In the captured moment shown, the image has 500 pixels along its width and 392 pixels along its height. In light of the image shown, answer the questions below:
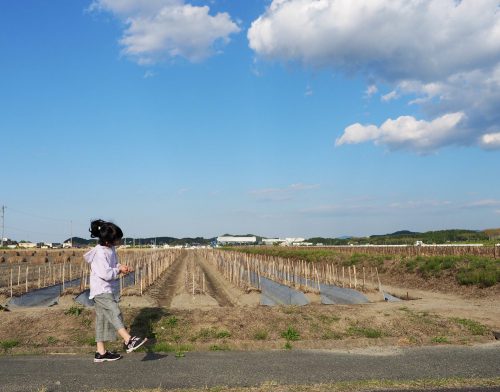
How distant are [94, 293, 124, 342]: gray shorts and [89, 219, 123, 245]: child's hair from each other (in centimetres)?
70

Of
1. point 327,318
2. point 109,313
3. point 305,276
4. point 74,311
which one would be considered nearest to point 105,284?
point 109,313

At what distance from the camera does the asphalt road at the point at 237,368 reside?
505 cm

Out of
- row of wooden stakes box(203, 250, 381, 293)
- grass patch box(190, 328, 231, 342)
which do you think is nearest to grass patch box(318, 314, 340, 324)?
Result: grass patch box(190, 328, 231, 342)

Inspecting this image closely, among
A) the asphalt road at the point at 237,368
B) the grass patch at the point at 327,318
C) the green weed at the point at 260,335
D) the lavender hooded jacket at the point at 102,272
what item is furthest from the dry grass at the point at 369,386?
the grass patch at the point at 327,318

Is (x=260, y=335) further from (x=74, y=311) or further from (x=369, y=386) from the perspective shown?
(x=74, y=311)

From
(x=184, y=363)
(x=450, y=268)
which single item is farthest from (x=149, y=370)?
(x=450, y=268)

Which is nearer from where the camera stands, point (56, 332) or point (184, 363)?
point (184, 363)

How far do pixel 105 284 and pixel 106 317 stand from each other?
1.36ft

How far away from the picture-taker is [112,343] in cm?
676

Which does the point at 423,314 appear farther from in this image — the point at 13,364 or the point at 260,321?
the point at 13,364

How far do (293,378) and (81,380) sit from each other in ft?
7.54

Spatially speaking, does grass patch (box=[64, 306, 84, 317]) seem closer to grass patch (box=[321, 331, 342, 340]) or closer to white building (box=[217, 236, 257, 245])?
grass patch (box=[321, 331, 342, 340])

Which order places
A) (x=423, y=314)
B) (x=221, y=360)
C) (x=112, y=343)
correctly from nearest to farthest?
(x=221, y=360) → (x=112, y=343) → (x=423, y=314)

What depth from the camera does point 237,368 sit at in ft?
18.4
